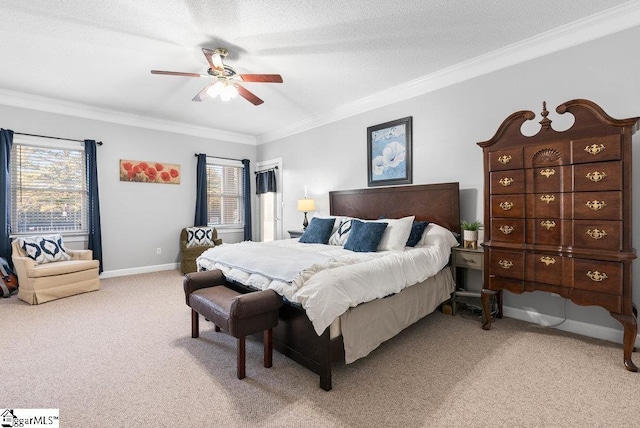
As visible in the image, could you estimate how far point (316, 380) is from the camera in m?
2.08

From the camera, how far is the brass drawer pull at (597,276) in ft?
7.42

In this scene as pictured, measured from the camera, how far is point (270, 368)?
2242 mm

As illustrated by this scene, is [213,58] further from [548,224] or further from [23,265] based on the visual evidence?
[23,265]

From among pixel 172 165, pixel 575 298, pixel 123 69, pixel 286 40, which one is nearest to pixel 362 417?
pixel 575 298

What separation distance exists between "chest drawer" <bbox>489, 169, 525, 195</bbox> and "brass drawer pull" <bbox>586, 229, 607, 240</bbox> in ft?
1.86

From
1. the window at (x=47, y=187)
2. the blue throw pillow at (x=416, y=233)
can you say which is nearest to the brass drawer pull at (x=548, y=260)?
the blue throw pillow at (x=416, y=233)

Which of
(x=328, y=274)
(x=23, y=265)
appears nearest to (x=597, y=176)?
(x=328, y=274)

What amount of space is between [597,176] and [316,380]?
2584 mm

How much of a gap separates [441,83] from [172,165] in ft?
15.6

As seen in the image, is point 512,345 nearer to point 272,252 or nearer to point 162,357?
point 272,252

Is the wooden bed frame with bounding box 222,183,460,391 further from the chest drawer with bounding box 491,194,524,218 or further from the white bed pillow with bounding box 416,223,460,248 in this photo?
the chest drawer with bounding box 491,194,524,218

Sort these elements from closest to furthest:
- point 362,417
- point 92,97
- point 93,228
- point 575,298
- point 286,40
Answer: point 362,417, point 575,298, point 286,40, point 92,97, point 93,228

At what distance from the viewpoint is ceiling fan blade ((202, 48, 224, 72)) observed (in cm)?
268

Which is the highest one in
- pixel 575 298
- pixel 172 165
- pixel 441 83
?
pixel 441 83
